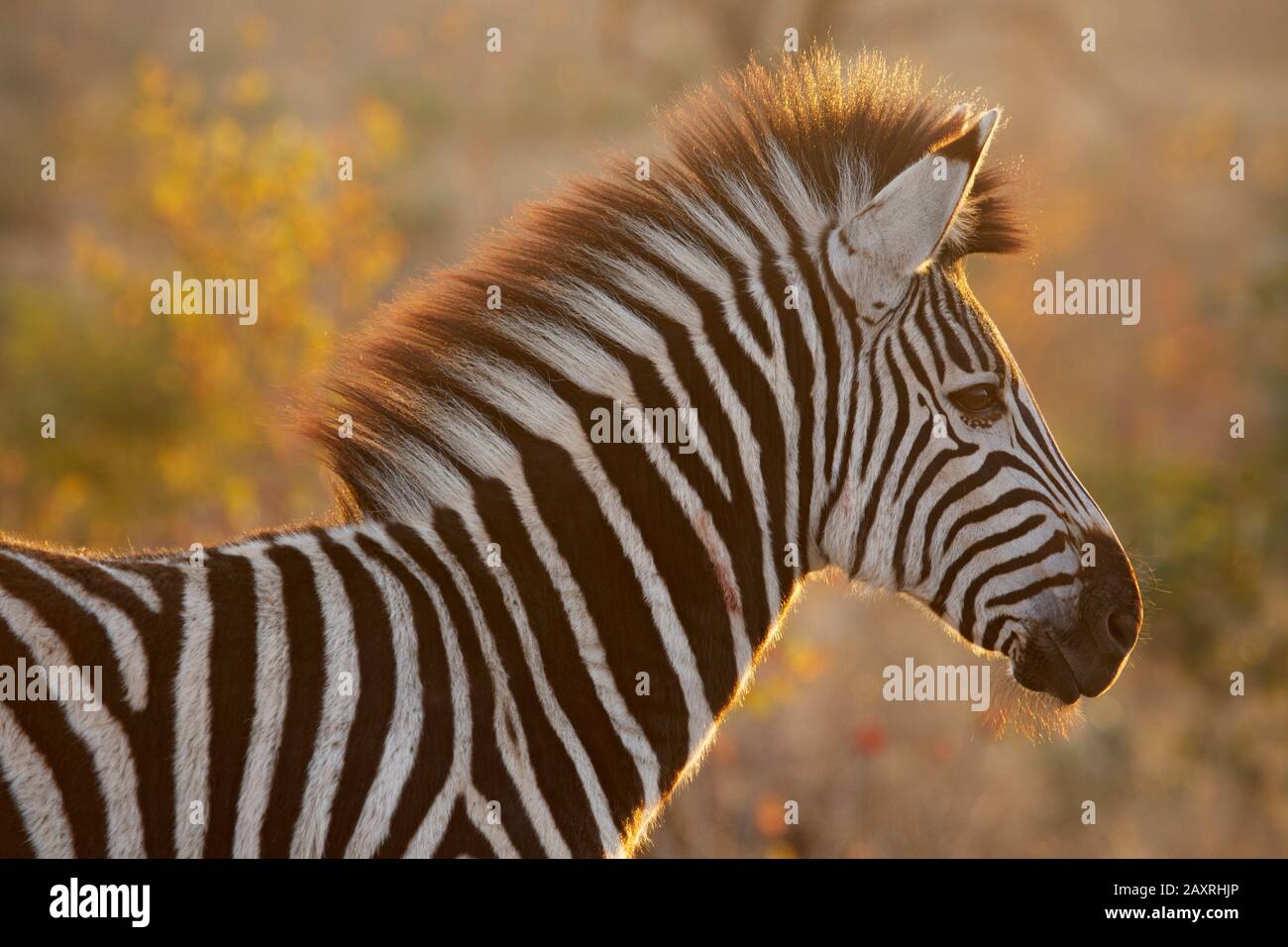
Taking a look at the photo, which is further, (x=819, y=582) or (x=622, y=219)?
(x=819, y=582)

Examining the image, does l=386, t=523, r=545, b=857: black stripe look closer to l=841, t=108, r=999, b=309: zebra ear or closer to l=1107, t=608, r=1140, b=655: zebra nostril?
l=841, t=108, r=999, b=309: zebra ear

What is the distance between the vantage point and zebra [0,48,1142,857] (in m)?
Result: 2.92

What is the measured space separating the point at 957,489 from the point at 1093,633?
586 mm

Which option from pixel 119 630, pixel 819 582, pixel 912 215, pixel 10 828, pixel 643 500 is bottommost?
pixel 819 582

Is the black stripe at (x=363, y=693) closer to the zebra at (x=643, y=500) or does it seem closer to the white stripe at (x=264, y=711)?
the zebra at (x=643, y=500)

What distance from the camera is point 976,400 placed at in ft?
10.9

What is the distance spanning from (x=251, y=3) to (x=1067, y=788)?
109 ft

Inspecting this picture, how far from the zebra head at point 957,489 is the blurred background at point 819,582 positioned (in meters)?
0.62

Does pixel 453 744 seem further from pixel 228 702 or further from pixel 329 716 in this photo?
pixel 228 702

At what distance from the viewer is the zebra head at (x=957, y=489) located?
3.27 meters

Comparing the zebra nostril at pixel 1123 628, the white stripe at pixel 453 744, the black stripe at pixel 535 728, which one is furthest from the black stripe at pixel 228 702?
the zebra nostril at pixel 1123 628

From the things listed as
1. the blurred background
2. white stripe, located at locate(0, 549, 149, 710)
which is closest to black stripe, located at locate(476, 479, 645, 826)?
the blurred background

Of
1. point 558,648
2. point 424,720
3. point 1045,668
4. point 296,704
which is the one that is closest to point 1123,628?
point 1045,668
